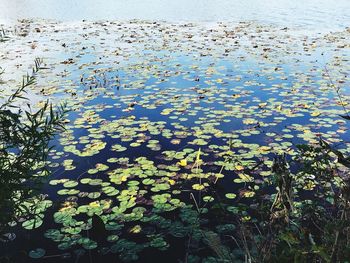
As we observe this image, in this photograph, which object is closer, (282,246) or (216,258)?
(282,246)

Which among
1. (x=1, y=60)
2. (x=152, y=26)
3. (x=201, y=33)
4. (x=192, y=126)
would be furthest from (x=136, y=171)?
(x=152, y=26)

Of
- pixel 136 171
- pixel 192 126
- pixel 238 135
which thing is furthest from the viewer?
pixel 192 126

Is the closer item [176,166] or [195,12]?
[176,166]

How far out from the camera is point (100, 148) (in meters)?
5.46

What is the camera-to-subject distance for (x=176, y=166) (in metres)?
4.95

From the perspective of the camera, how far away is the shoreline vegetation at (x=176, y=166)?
98.9 inches

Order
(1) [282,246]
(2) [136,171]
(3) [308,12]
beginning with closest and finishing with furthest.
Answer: (1) [282,246] → (2) [136,171] → (3) [308,12]

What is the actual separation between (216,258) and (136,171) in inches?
70.9

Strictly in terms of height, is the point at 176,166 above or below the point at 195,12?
below

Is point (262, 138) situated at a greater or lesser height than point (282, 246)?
lesser

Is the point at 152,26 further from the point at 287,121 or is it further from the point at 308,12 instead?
the point at 287,121

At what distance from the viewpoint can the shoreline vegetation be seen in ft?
8.24

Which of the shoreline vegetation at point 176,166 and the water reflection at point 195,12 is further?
the water reflection at point 195,12

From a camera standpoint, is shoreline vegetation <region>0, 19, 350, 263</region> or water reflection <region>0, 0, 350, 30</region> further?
water reflection <region>0, 0, 350, 30</region>
